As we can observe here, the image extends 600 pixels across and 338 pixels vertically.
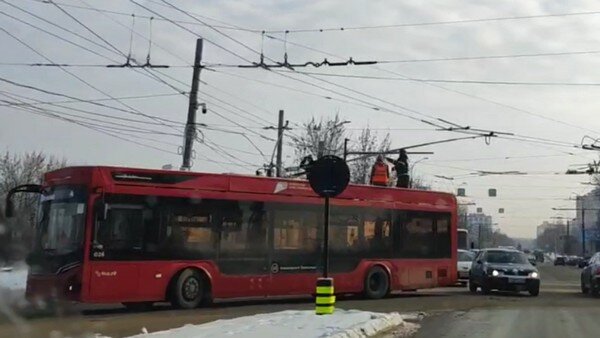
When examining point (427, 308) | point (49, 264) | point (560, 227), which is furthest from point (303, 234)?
point (560, 227)

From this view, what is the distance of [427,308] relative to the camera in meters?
20.0

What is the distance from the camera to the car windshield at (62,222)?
667 inches

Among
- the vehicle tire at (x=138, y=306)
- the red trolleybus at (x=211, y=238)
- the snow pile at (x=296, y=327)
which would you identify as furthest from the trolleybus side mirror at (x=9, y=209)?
the snow pile at (x=296, y=327)

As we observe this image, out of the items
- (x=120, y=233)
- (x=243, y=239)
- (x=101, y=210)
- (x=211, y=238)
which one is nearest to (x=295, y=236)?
(x=243, y=239)

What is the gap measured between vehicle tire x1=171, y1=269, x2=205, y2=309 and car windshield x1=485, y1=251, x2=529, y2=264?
11.6 metres

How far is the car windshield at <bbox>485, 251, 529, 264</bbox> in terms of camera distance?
2628cm

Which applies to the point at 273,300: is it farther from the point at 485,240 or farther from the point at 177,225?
the point at 485,240

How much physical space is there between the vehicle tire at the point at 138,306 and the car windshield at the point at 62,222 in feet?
7.95

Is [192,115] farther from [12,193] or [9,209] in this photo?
[9,209]

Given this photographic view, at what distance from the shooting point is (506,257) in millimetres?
26594

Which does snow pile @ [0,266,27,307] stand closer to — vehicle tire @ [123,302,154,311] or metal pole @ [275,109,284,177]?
vehicle tire @ [123,302,154,311]

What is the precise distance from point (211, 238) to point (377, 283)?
240 inches

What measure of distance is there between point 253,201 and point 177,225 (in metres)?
2.38

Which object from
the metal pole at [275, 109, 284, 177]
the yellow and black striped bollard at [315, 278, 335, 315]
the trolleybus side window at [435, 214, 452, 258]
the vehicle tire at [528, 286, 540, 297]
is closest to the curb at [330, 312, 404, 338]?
the yellow and black striped bollard at [315, 278, 335, 315]
